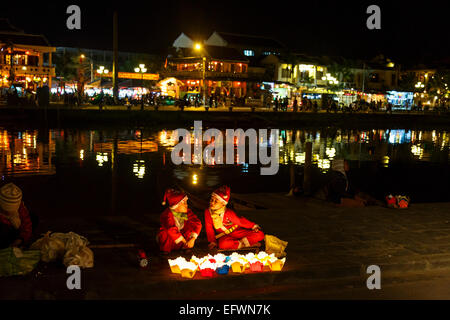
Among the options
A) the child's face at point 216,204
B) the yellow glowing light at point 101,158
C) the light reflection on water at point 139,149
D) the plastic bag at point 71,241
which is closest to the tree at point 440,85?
the light reflection on water at point 139,149

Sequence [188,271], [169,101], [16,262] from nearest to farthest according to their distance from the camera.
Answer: [16,262]
[188,271]
[169,101]

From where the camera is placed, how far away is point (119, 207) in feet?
35.7

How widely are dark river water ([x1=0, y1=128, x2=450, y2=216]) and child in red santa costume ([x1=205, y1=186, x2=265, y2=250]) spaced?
154 inches

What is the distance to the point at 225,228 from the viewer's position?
6371 millimetres

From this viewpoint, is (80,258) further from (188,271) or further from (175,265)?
(188,271)

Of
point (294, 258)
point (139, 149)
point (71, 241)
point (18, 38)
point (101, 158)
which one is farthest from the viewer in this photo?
point (18, 38)

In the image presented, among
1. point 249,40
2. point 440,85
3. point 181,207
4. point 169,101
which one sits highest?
point 249,40

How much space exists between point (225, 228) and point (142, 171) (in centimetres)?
1002

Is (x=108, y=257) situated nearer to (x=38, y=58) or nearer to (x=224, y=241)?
(x=224, y=241)

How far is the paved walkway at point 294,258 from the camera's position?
17.2 feet

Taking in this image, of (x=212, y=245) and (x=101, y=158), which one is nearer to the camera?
(x=212, y=245)

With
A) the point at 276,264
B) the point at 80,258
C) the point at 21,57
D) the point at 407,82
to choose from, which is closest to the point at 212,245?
the point at 276,264
